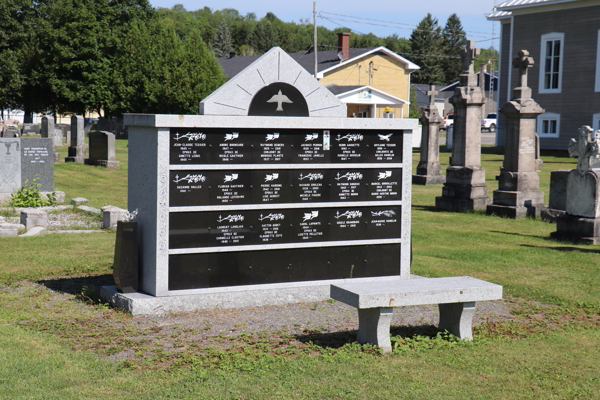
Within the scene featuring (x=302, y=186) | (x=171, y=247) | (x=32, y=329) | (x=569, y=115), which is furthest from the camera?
(x=569, y=115)

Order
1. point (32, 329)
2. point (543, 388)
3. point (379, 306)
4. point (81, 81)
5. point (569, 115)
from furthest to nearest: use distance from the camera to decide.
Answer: point (81, 81) → point (569, 115) → point (32, 329) → point (379, 306) → point (543, 388)

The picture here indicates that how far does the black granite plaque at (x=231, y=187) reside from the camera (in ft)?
25.4

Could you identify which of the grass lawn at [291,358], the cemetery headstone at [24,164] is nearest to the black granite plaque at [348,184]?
the grass lawn at [291,358]

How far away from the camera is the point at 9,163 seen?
17.0 metres

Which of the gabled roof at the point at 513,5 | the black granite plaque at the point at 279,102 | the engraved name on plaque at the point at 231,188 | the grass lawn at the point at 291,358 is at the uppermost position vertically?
the gabled roof at the point at 513,5

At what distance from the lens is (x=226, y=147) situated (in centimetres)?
779

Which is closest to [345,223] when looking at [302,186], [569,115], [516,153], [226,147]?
[302,186]

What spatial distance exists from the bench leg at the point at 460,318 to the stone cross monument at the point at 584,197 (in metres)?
6.56

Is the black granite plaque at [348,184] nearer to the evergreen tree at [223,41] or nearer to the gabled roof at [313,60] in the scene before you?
the gabled roof at [313,60]

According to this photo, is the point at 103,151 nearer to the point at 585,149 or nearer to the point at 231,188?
the point at 585,149

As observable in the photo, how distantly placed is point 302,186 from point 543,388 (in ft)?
12.0

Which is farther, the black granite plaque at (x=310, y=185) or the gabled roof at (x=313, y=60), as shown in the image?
the gabled roof at (x=313, y=60)

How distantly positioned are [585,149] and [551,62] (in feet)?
89.4

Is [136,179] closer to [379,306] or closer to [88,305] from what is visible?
[88,305]
